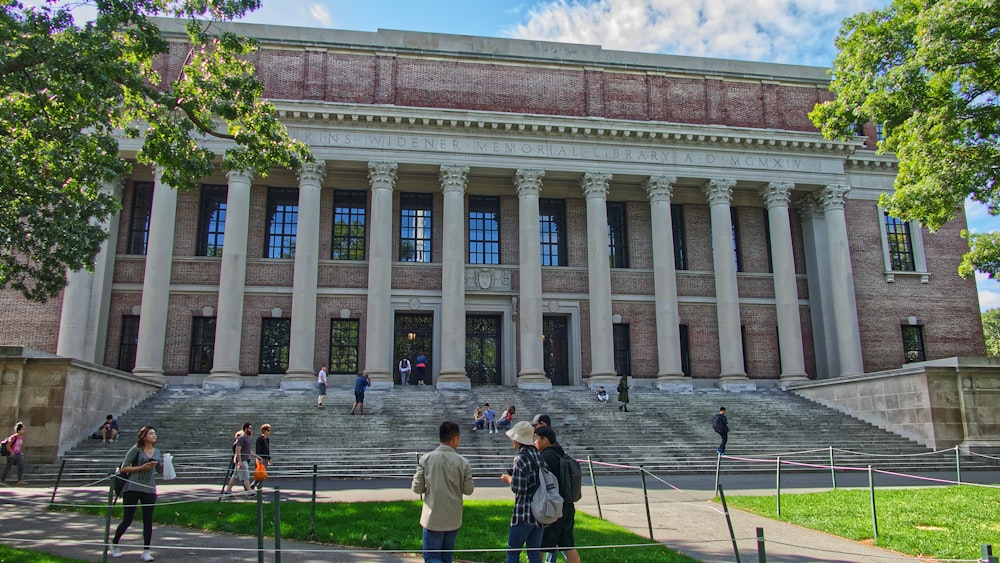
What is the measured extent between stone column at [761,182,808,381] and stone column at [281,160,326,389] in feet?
63.0

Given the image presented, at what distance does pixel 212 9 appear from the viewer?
1494 cm

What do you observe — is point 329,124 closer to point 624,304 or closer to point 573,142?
point 573,142

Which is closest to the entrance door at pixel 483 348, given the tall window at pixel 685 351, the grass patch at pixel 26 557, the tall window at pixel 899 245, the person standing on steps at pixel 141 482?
the tall window at pixel 685 351

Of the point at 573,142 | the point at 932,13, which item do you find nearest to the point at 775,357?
the point at 573,142

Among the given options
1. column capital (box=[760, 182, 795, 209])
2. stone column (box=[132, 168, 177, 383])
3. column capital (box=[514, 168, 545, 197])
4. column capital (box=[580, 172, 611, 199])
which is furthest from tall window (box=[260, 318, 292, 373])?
column capital (box=[760, 182, 795, 209])

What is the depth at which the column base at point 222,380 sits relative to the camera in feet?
87.7

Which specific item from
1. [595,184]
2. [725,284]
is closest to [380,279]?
[595,184]

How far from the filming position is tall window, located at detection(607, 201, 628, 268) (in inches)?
1323

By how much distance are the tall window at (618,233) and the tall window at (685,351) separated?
3.92 meters

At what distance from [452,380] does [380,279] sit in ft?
15.8

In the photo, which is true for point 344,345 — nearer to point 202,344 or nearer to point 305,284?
point 305,284

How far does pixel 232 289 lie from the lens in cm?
2780

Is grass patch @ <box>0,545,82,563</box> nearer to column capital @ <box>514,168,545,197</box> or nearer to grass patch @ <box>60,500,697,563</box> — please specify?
grass patch @ <box>60,500,697,563</box>

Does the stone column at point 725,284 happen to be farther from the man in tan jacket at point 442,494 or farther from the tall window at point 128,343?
the man in tan jacket at point 442,494
